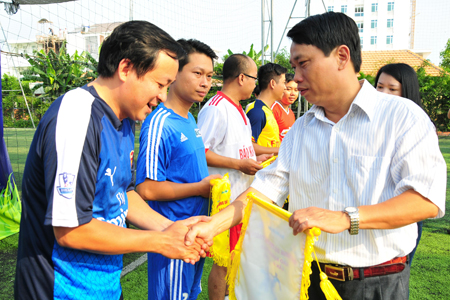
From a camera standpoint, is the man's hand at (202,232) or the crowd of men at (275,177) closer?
the crowd of men at (275,177)

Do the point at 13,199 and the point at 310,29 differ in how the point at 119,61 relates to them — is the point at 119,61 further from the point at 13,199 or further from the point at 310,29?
the point at 13,199

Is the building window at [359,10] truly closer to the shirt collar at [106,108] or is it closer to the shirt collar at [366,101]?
the shirt collar at [366,101]

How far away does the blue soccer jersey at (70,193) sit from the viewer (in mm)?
1309

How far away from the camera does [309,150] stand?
1.90 metres

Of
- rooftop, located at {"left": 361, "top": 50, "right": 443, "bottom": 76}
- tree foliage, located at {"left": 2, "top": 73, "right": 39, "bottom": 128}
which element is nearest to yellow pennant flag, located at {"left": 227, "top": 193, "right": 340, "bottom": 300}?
tree foliage, located at {"left": 2, "top": 73, "right": 39, "bottom": 128}

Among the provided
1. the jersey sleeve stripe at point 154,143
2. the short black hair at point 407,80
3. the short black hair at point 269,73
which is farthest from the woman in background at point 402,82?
the jersey sleeve stripe at point 154,143

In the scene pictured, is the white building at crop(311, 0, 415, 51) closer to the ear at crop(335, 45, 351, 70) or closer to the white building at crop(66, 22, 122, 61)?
the white building at crop(66, 22, 122, 61)

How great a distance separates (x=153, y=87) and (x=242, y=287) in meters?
1.30

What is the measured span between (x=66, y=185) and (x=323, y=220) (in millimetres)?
1108

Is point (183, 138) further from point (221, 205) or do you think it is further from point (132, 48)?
point (132, 48)

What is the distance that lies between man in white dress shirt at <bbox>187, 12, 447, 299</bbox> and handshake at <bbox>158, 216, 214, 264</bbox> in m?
0.61

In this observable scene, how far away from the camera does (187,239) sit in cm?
199

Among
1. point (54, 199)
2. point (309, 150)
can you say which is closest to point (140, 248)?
point (54, 199)

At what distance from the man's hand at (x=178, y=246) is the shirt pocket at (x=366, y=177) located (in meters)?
0.95
